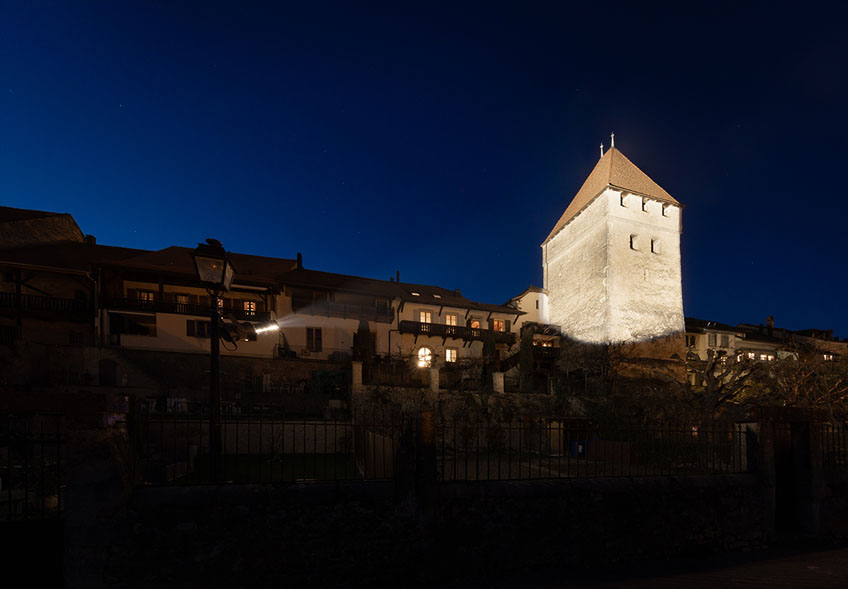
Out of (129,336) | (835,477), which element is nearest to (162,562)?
(835,477)

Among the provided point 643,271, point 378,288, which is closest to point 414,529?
point 378,288

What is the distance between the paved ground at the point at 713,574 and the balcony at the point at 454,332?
82.7 ft

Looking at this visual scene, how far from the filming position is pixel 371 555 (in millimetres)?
6617

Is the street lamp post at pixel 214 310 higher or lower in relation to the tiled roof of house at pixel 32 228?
lower

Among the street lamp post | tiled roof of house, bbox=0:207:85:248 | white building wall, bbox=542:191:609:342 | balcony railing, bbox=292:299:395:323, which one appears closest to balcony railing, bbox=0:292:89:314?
tiled roof of house, bbox=0:207:85:248

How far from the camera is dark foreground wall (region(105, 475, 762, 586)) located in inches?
233

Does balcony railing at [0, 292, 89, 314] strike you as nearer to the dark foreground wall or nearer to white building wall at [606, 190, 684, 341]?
the dark foreground wall

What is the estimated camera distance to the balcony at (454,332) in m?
32.4

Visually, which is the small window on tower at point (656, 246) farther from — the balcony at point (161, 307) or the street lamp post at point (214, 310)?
the street lamp post at point (214, 310)

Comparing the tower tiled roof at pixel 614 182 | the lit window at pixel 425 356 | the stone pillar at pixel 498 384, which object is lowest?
the stone pillar at pixel 498 384

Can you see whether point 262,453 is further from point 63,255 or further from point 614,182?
point 614,182

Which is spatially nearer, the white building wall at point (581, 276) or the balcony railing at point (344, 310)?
the balcony railing at point (344, 310)

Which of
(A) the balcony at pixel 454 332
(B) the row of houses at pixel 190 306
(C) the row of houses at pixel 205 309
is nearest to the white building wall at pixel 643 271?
(C) the row of houses at pixel 205 309

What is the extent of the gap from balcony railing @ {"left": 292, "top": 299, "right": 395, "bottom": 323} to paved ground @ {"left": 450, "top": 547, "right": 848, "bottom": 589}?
2477 centimetres
